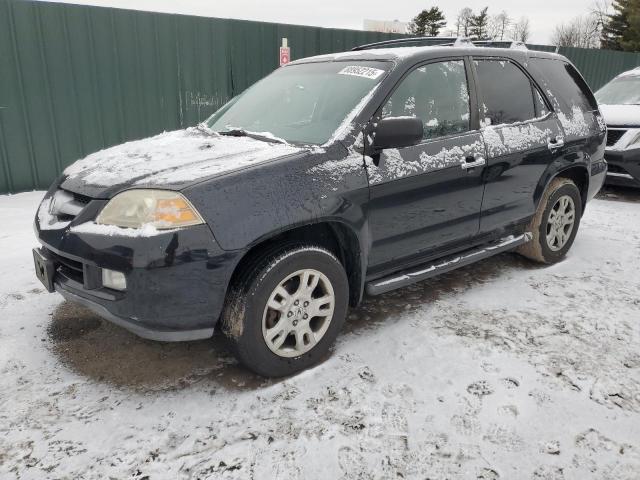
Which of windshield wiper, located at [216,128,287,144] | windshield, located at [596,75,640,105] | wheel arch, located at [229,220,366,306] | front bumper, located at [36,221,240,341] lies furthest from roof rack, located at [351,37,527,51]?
windshield, located at [596,75,640,105]

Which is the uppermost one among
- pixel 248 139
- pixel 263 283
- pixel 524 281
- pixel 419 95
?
pixel 419 95

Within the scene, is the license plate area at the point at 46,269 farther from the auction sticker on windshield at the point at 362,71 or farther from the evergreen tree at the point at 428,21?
the evergreen tree at the point at 428,21

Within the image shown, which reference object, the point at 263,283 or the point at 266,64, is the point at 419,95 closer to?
the point at 263,283

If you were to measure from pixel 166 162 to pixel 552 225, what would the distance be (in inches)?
126

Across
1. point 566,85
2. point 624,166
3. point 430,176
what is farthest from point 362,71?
point 624,166

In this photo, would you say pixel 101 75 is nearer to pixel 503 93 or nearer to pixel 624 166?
pixel 503 93

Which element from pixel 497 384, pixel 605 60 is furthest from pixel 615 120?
pixel 605 60

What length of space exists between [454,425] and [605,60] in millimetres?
15054

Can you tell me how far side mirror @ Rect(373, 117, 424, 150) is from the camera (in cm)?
265

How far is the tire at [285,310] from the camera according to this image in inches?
92.5

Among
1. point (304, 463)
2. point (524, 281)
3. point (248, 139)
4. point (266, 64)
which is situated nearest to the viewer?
point (304, 463)

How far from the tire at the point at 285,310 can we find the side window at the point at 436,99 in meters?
1.01

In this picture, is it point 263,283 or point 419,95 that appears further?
point 419,95

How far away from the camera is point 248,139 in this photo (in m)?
2.94
